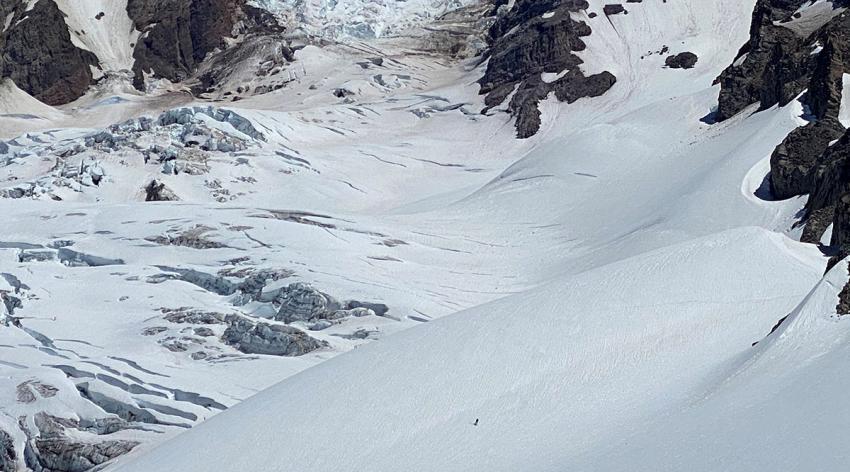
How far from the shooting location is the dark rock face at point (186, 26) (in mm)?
115875

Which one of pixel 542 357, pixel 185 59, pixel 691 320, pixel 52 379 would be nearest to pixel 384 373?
pixel 542 357

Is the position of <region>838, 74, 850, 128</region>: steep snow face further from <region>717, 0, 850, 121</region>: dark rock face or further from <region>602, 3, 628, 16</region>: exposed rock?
<region>602, 3, 628, 16</region>: exposed rock

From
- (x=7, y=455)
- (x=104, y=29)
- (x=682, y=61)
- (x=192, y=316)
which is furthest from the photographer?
(x=104, y=29)

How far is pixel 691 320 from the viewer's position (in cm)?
2417

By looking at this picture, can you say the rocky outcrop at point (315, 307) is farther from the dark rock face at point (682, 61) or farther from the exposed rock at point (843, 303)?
the dark rock face at point (682, 61)

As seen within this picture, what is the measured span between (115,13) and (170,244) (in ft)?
237

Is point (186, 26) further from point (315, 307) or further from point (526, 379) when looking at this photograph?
point (526, 379)

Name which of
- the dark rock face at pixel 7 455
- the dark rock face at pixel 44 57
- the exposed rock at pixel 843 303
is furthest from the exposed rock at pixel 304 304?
the dark rock face at pixel 44 57

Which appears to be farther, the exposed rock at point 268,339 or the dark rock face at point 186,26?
the dark rock face at point 186,26

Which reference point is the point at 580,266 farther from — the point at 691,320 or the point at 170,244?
the point at 691,320

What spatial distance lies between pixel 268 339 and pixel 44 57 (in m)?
74.7

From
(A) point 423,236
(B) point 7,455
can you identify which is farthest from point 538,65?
(B) point 7,455

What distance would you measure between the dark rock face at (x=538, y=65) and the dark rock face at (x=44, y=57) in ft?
120

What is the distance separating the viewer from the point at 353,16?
117312 mm
